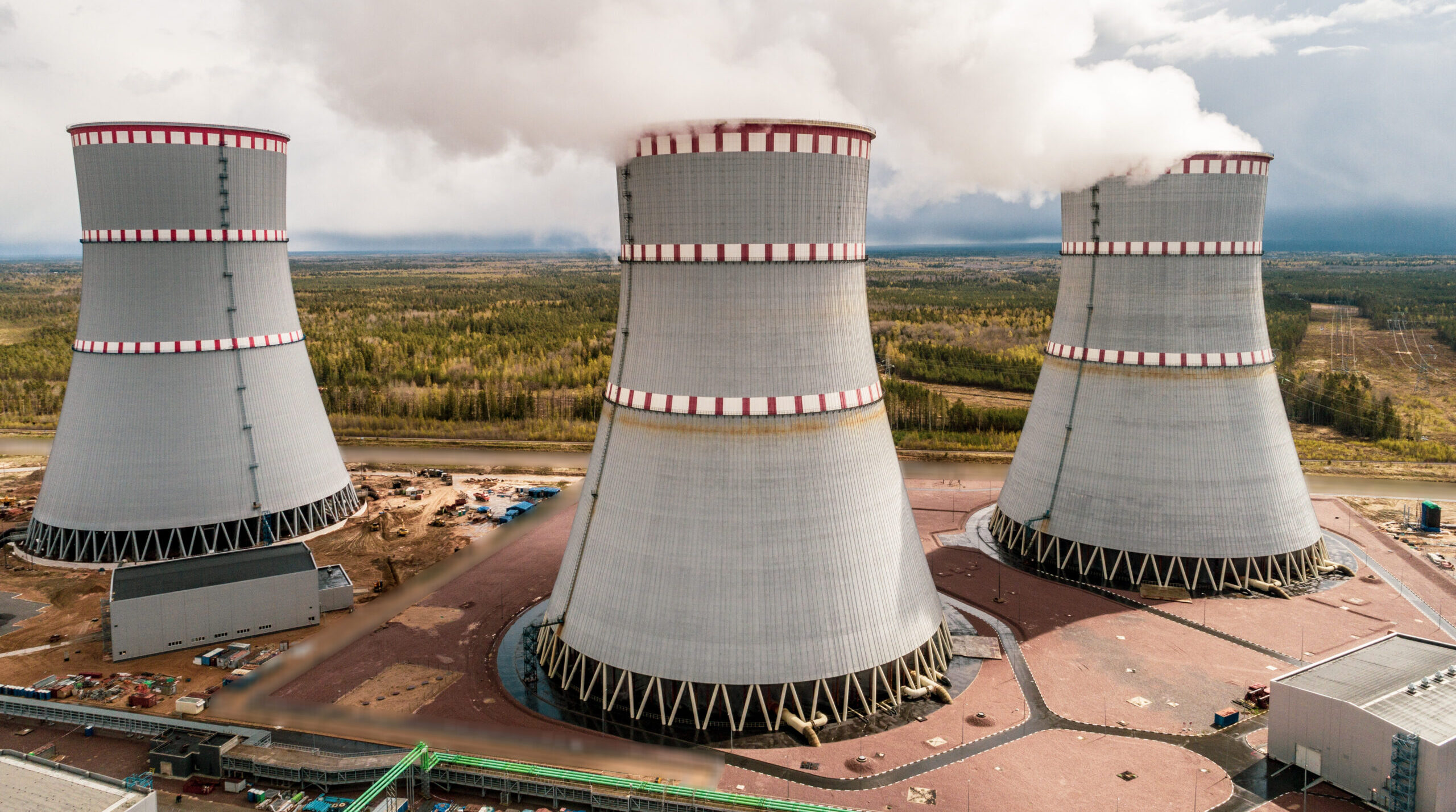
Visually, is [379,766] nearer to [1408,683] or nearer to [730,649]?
[730,649]

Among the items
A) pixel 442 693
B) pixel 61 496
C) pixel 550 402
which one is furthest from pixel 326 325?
pixel 442 693

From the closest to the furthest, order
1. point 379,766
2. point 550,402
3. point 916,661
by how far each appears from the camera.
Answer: point 379,766 < point 916,661 < point 550,402

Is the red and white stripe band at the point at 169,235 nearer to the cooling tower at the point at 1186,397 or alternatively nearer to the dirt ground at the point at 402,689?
the dirt ground at the point at 402,689

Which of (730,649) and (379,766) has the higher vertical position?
(730,649)

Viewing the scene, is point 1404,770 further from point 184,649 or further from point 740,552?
point 184,649

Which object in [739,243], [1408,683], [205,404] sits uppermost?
[739,243]

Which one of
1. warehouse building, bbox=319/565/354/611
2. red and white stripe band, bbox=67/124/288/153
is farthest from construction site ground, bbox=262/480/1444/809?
red and white stripe band, bbox=67/124/288/153

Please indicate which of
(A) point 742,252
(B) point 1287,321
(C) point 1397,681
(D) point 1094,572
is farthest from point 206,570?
(B) point 1287,321

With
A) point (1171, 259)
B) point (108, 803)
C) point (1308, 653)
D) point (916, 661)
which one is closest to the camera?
point (108, 803)
